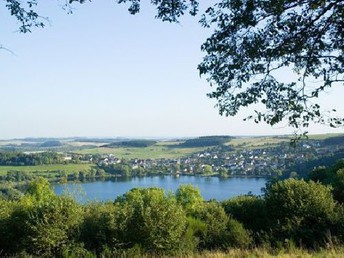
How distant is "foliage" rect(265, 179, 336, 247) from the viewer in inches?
711

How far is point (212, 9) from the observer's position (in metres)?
9.48

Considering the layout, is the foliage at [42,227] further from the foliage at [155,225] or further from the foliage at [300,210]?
the foliage at [300,210]

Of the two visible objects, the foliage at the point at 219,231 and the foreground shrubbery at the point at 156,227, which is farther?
the foliage at the point at 219,231

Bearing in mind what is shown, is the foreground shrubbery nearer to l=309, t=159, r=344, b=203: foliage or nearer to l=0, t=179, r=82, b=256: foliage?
l=0, t=179, r=82, b=256: foliage

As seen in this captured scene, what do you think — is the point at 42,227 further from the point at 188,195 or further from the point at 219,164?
the point at 219,164

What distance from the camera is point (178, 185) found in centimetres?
10806

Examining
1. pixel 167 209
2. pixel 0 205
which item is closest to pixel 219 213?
pixel 167 209

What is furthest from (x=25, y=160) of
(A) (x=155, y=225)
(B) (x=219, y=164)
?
(A) (x=155, y=225)

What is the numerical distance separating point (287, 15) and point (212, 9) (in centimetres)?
160

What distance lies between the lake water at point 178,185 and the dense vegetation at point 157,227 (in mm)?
59492

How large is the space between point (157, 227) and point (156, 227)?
0.06 m

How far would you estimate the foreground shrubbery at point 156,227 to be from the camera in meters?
17.5

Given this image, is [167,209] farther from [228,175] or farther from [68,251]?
[228,175]

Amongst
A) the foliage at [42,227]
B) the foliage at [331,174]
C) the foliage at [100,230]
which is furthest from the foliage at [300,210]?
the foliage at [331,174]
